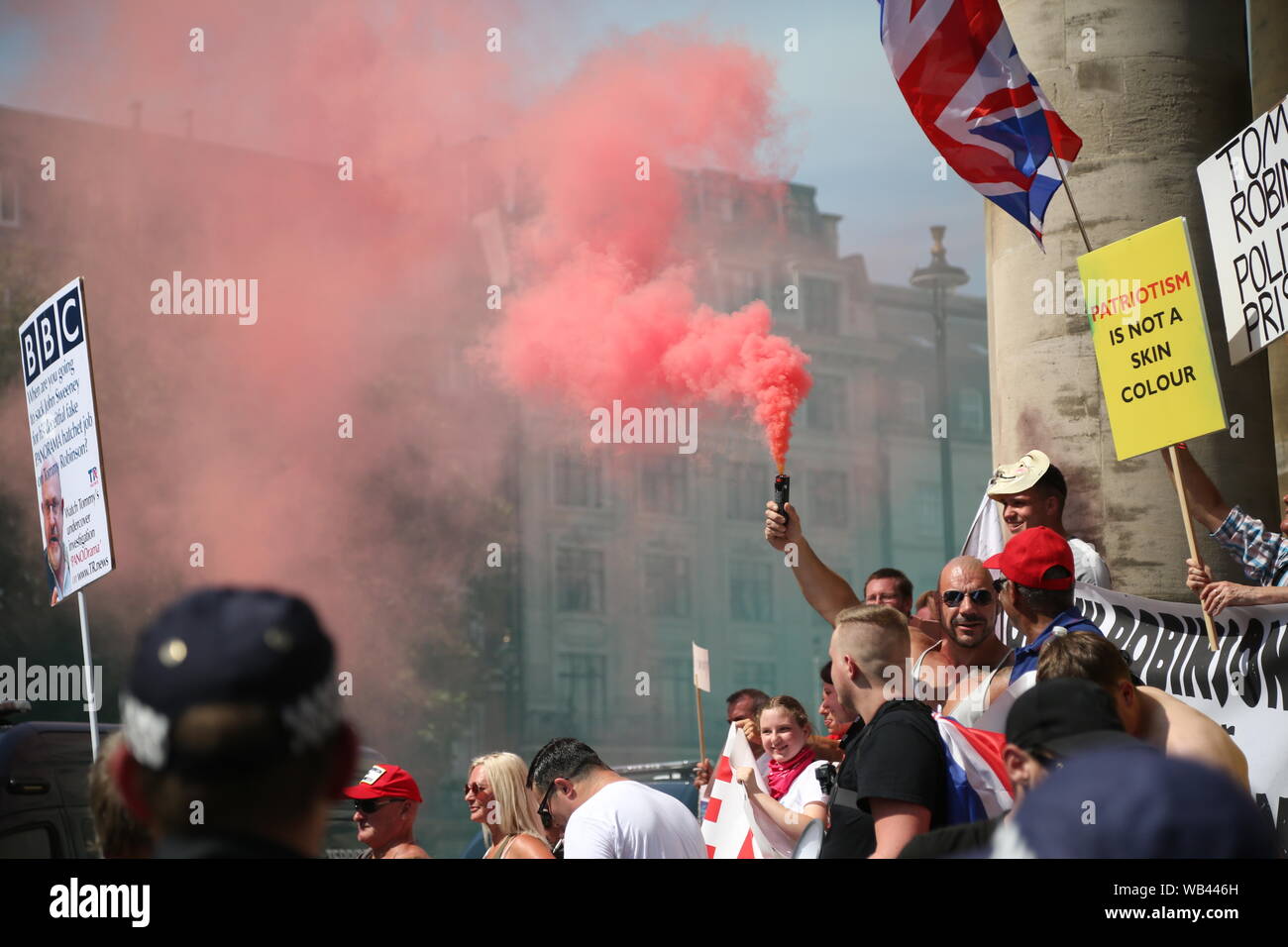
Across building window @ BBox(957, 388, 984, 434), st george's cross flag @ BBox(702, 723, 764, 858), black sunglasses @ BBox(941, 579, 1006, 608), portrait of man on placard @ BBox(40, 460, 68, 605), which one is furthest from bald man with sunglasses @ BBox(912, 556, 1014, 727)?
building window @ BBox(957, 388, 984, 434)

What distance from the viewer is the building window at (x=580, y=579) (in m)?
71.1

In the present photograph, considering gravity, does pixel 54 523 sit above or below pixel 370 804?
above

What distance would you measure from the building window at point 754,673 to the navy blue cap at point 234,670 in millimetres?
77491

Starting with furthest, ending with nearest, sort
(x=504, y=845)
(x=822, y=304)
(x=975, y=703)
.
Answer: (x=822, y=304) → (x=504, y=845) → (x=975, y=703)

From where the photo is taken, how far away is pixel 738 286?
63625 mm

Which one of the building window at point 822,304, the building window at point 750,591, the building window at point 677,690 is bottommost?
the building window at point 677,690

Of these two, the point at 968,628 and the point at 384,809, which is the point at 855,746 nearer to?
the point at 968,628

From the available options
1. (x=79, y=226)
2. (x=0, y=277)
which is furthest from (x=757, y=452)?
(x=0, y=277)

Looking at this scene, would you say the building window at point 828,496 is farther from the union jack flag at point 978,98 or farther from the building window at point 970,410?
the union jack flag at point 978,98

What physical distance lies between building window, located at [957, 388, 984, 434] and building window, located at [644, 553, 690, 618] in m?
21.2

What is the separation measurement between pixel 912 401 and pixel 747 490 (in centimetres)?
1350

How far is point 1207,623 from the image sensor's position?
5418 millimetres

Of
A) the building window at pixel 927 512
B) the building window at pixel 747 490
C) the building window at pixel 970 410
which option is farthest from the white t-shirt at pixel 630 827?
the building window at pixel 970 410

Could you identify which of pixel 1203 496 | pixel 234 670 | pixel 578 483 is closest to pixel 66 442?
pixel 1203 496
